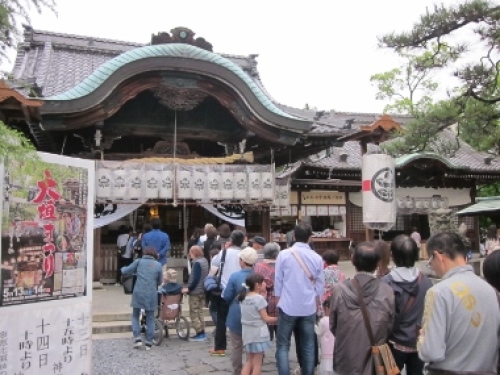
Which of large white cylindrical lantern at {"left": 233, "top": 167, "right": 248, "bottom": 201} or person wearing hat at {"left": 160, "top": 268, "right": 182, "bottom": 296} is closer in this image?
person wearing hat at {"left": 160, "top": 268, "right": 182, "bottom": 296}

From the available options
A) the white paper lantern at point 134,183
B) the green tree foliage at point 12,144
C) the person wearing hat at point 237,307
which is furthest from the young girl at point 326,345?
the white paper lantern at point 134,183

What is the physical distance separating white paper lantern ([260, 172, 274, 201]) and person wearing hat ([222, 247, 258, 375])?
6.92m

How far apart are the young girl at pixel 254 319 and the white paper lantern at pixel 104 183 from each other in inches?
280

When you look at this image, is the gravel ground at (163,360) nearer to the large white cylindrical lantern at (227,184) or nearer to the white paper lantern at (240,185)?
the large white cylindrical lantern at (227,184)

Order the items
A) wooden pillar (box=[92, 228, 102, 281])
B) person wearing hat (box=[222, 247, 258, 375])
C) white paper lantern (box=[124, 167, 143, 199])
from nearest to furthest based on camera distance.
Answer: person wearing hat (box=[222, 247, 258, 375]), white paper lantern (box=[124, 167, 143, 199]), wooden pillar (box=[92, 228, 102, 281])

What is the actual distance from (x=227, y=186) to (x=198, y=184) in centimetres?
75

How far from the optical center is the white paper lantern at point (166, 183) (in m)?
12.1

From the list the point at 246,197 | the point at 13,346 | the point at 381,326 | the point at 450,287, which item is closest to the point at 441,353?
the point at 450,287

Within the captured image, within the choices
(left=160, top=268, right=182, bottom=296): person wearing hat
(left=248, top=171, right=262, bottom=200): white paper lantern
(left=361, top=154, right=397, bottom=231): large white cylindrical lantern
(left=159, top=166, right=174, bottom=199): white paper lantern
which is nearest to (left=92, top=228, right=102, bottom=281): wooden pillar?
(left=159, top=166, right=174, bottom=199): white paper lantern

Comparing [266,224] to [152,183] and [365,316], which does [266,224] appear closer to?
[152,183]

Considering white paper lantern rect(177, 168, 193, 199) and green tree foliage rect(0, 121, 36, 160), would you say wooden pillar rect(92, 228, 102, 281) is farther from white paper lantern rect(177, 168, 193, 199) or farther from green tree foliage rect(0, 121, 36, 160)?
green tree foliage rect(0, 121, 36, 160)

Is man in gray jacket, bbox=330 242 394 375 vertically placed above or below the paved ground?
above

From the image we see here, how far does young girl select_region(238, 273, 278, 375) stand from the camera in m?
5.29

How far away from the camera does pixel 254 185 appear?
1274 cm
